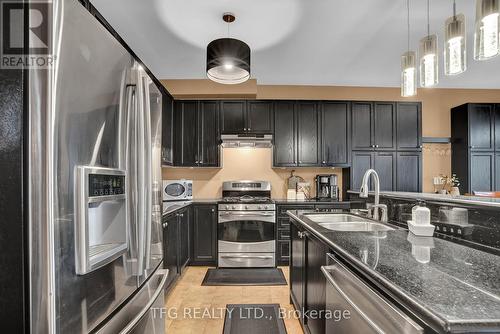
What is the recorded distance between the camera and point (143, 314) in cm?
114

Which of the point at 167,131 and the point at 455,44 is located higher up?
the point at 455,44

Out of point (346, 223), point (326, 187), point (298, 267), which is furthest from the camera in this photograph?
point (326, 187)

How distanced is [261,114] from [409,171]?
96.4 inches

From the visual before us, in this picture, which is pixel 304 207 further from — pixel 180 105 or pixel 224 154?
pixel 180 105

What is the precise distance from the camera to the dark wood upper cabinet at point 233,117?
13.1ft

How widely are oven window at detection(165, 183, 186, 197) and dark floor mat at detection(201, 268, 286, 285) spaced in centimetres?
118

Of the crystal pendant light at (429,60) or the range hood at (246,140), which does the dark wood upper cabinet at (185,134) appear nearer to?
the range hood at (246,140)

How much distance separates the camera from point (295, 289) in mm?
2342

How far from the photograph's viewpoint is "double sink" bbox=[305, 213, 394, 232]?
1903mm

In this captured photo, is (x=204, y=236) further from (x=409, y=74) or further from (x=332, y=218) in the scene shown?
(x=409, y=74)

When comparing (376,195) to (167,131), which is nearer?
(376,195)

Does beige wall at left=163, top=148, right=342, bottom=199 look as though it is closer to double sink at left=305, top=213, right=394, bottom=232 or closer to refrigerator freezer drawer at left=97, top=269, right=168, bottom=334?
double sink at left=305, top=213, right=394, bottom=232

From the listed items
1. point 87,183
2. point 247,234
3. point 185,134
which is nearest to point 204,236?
point 247,234

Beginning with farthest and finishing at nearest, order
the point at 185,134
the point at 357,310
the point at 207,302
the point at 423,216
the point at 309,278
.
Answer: the point at 185,134
the point at 207,302
the point at 309,278
the point at 423,216
the point at 357,310
